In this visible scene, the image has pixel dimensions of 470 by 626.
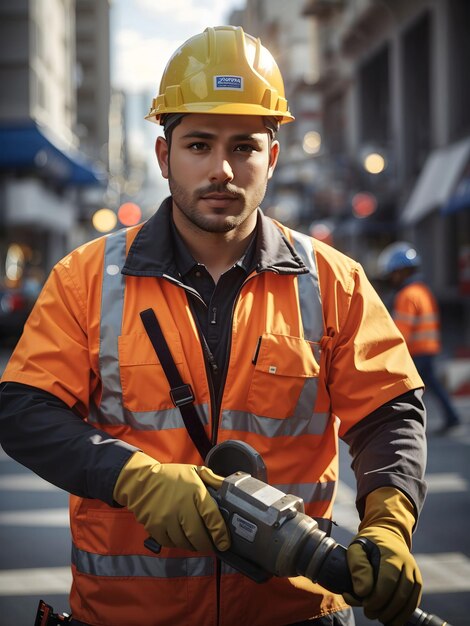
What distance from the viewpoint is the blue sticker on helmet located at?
2590 millimetres

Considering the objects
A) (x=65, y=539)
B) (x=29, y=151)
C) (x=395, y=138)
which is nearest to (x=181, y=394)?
(x=65, y=539)

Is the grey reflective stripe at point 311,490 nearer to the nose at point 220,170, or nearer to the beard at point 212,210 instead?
the beard at point 212,210

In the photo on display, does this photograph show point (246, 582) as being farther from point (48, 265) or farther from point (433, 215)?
point (48, 265)

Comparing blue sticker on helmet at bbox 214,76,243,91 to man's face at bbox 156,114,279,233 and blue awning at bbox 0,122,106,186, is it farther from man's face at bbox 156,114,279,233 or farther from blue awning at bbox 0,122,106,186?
blue awning at bbox 0,122,106,186

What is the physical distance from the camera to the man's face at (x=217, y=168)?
2.56 metres

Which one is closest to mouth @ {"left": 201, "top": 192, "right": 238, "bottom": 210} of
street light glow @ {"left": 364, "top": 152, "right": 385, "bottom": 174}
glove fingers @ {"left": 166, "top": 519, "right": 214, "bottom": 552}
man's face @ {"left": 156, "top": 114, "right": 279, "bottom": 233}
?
man's face @ {"left": 156, "top": 114, "right": 279, "bottom": 233}

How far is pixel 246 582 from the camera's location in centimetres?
240

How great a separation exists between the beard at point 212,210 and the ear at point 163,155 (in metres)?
0.10

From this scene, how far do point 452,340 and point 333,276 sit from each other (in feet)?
62.1

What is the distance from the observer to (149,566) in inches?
95.5

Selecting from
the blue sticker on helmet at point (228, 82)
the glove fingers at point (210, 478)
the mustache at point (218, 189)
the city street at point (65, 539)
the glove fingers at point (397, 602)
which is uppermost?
the blue sticker on helmet at point (228, 82)

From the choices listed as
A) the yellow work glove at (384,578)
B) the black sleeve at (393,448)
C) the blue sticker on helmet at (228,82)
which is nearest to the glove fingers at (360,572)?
the yellow work glove at (384,578)

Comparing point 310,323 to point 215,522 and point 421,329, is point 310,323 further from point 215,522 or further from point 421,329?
point 421,329

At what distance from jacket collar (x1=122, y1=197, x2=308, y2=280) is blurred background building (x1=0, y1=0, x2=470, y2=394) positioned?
1301cm
